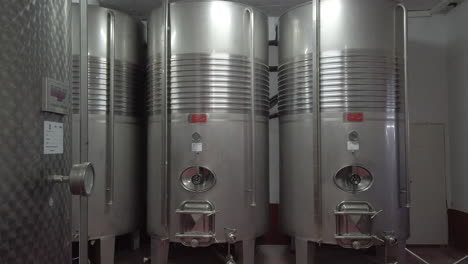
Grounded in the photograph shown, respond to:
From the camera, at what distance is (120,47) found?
3.39 m

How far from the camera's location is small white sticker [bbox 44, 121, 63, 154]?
1.34m

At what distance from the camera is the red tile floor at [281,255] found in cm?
354

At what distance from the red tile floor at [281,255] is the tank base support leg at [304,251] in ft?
1.54

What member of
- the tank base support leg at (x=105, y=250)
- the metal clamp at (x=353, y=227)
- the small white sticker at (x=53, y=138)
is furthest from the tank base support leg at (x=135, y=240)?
the small white sticker at (x=53, y=138)

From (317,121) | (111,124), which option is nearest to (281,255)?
(317,121)

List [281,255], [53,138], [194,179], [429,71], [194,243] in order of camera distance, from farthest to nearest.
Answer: [429,71], [281,255], [194,179], [194,243], [53,138]

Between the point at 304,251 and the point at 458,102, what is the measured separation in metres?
2.51

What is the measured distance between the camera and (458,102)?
3896 millimetres

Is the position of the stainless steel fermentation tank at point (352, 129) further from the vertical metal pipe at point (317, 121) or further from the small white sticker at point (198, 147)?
the small white sticker at point (198, 147)

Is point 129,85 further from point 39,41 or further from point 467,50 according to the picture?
point 467,50

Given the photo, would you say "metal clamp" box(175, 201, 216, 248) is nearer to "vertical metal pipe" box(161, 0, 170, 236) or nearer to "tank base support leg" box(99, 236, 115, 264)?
"vertical metal pipe" box(161, 0, 170, 236)

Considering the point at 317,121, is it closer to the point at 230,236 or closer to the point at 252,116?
the point at 252,116

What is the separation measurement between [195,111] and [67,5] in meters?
1.56

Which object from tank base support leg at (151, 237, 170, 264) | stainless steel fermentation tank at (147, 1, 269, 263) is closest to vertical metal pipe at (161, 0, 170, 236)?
stainless steel fermentation tank at (147, 1, 269, 263)
